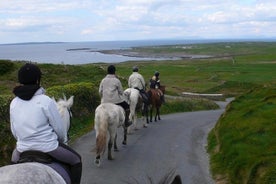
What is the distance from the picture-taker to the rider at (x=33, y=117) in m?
6.54

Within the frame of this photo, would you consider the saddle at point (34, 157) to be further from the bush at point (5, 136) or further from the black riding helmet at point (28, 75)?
the bush at point (5, 136)

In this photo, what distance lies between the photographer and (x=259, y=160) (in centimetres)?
1212

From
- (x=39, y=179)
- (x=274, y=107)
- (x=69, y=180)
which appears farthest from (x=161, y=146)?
(x=39, y=179)

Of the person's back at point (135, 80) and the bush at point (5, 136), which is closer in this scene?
the bush at point (5, 136)

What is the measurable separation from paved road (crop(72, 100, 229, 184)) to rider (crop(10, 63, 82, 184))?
16.0ft

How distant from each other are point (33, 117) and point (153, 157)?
9424 mm

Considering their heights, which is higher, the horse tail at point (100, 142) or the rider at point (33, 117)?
the rider at point (33, 117)

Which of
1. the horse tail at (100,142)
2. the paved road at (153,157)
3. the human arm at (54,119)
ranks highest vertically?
the human arm at (54,119)

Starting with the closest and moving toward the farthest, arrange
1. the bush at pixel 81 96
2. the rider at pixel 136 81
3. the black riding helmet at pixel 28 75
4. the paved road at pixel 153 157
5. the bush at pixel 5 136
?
1. the black riding helmet at pixel 28 75
2. the paved road at pixel 153 157
3. the bush at pixel 5 136
4. the rider at pixel 136 81
5. the bush at pixel 81 96

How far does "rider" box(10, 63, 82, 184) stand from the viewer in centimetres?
654

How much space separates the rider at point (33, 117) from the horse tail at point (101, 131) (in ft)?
20.1

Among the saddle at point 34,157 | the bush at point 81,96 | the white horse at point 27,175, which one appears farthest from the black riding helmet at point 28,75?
the bush at point 81,96

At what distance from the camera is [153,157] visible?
609 inches

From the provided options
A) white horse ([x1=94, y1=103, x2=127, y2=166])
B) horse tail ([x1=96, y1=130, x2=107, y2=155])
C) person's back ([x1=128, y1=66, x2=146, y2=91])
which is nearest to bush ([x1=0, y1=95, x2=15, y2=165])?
white horse ([x1=94, y1=103, x2=127, y2=166])
